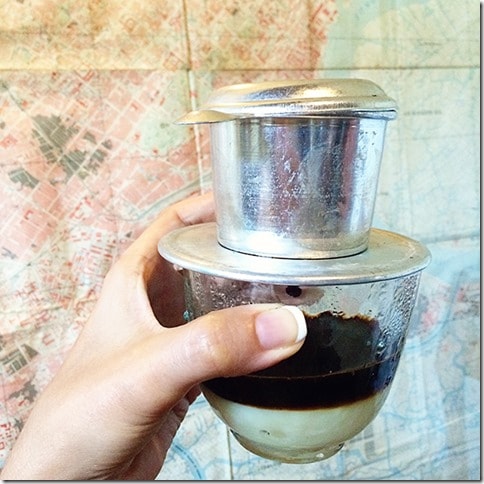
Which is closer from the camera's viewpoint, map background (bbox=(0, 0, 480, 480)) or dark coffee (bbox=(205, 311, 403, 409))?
dark coffee (bbox=(205, 311, 403, 409))

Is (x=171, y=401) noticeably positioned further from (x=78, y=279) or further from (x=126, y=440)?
(x=78, y=279)

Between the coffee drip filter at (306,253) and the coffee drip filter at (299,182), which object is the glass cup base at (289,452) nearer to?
the coffee drip filter at (306,253)

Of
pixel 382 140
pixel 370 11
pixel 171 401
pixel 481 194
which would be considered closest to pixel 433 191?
pixel 481 194

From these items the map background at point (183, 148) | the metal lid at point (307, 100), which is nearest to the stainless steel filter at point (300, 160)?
the metal lid at point (307, 100)

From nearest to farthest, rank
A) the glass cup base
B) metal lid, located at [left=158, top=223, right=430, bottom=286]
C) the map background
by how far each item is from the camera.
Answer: metal lid, located at [left=158, top=223, right=430, bottom=286] → the glass cup base → the map background

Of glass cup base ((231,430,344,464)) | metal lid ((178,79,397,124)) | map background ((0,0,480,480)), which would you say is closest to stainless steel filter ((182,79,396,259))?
metal lid ((178,79,397,124))

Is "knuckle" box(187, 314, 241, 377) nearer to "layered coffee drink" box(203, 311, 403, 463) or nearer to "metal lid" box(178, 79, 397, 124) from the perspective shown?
"layered coffee drink" box(203, 311, 403, 463)

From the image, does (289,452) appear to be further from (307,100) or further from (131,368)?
(307,100)
